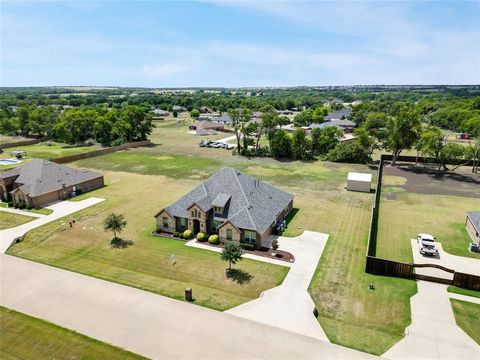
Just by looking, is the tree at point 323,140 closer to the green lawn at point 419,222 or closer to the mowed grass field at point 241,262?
the mowed grass field at point 241,262

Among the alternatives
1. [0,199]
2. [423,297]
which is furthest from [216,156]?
[423,297]

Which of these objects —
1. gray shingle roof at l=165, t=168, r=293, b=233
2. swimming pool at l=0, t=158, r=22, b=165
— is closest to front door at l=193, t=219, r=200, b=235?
gray shingle roof at l=165, t=168, r=293, b=233

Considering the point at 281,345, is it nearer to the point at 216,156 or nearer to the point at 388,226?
the point at 388,226

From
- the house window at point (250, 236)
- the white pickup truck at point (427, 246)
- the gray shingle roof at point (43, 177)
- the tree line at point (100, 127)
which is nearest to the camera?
the white pickup truck at point (427, 246)

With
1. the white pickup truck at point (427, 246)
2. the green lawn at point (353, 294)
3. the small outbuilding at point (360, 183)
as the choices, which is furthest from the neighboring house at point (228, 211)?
the small outbuilding at point (360, 183)

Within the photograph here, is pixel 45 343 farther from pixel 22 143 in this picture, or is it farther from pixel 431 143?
pixel 22 143

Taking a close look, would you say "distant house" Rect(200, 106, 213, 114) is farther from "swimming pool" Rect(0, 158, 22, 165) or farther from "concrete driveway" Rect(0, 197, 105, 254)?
"concrete driveway" Rect(0, 197, 105, 254)

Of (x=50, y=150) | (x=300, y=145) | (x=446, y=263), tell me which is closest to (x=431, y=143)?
(x=300, y=145)
